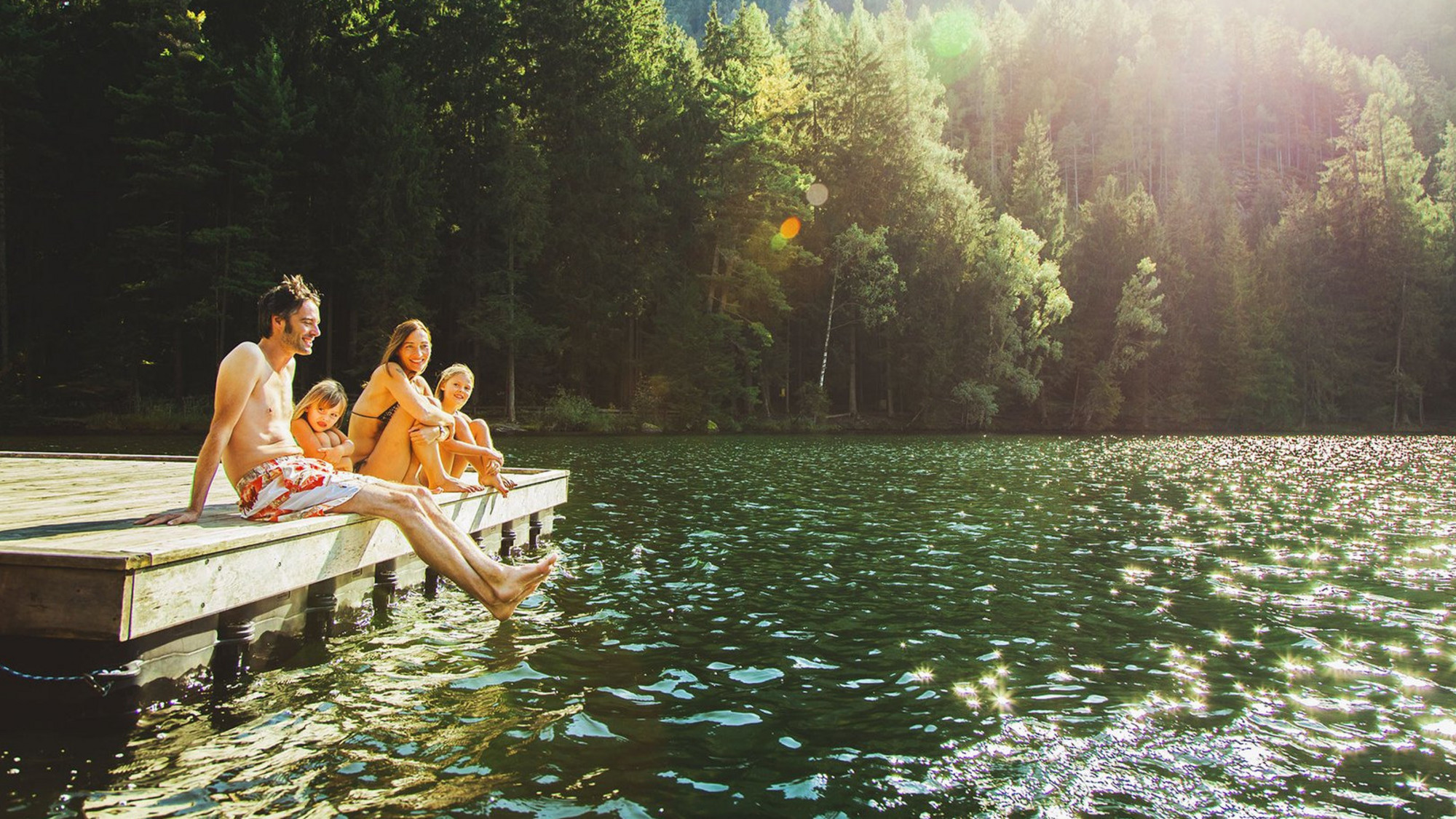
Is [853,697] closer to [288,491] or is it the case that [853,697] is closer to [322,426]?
[288,491]

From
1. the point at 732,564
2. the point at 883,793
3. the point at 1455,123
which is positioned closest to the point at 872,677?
the point at 883,793

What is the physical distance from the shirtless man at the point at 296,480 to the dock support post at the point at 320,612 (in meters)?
0.77

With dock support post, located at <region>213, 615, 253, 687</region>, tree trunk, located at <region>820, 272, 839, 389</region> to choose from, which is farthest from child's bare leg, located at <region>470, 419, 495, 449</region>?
tree trunk, located at <region>820, 272, 839, 389</region>

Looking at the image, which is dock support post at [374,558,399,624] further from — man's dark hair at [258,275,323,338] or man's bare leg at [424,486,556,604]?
man's dark hair at [258,275,323,338]

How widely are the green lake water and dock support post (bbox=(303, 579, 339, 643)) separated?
0.63 ft

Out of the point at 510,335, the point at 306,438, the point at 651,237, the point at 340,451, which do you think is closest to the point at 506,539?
the point at 340,451

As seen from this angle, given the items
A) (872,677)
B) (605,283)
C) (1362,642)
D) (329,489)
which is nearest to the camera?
(872,677)

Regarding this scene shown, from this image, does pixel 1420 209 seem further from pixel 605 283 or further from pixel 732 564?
pixel 732 564

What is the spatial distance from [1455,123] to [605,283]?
284ft

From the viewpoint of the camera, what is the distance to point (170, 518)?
229 inches

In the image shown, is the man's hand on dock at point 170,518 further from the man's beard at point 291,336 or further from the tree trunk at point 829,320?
the tree trunk at point 829,320

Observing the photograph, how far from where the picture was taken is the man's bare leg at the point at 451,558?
20.6 feet

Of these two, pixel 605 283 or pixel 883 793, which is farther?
Result: pixel 605 283

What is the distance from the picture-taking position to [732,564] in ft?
32.2
